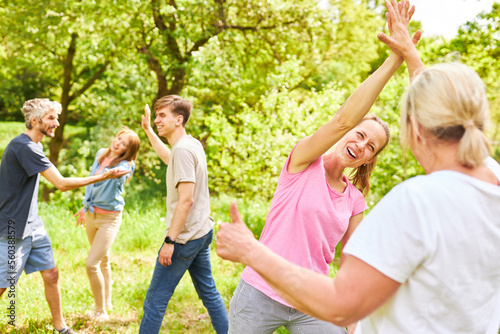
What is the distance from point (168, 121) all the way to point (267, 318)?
6.23 feet

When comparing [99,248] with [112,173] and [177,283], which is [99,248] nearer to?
[112,173]

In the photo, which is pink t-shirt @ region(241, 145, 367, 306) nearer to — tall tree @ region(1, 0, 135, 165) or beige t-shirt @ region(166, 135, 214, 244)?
beige t-shirt @ region(166, 135, 214, 244)

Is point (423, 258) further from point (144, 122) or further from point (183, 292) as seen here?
point (183, 292)

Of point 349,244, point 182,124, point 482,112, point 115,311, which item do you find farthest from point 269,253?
point 115,311

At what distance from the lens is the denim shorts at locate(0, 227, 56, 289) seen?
10.9 feet

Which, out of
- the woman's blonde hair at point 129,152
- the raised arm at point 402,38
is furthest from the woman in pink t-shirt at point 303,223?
the woman's blonde hair at point 129,152

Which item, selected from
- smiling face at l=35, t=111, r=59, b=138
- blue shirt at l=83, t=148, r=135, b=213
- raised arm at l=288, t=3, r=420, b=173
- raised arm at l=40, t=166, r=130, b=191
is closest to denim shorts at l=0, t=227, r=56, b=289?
raised arm at l=40, t=166, r=130, b=191

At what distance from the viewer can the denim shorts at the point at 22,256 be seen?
3.31m

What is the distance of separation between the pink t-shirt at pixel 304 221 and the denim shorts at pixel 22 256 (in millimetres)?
2183

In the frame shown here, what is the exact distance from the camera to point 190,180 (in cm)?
320

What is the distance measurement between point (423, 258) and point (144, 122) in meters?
3.14

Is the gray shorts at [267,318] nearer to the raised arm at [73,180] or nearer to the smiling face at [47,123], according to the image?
the raised arm at [73,180]

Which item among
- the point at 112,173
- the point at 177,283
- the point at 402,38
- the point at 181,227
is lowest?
the point at 177,283

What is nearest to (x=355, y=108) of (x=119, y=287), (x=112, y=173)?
(x=112, y=173)
